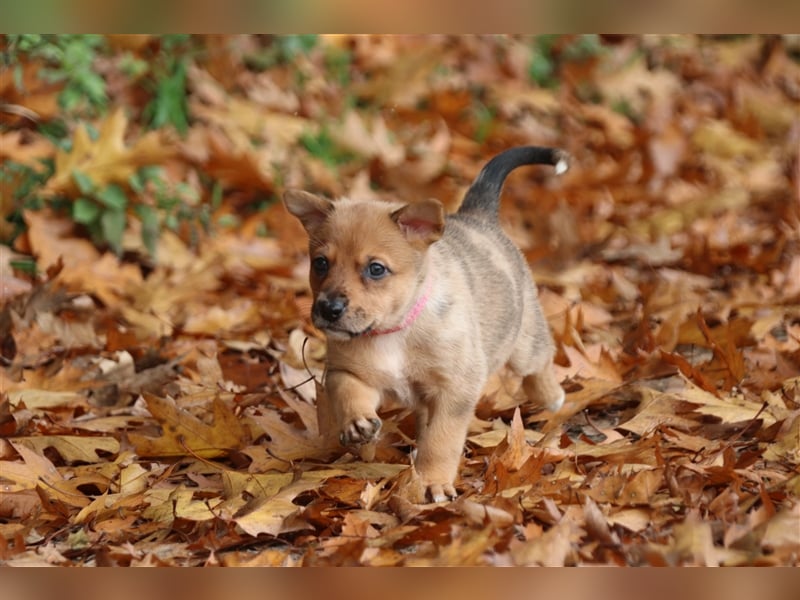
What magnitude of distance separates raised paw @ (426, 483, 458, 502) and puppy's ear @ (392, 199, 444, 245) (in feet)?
3.00

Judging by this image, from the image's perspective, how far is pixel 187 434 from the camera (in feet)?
15.7

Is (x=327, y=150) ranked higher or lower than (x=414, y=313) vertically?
higher

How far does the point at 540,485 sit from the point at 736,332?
7.17ft

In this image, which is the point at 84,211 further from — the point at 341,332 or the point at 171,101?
the point at 341,332

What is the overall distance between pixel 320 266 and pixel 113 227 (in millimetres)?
3491

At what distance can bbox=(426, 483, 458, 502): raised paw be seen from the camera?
412 cm

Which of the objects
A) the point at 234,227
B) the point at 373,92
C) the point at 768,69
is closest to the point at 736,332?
the point at 234,227

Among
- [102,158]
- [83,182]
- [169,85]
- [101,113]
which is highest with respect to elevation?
[169,85]

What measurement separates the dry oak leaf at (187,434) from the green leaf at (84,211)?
2862 millimetres

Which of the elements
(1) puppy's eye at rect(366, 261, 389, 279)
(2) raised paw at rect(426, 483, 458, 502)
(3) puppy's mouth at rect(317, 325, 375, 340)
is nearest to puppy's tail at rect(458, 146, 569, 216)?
(1) puppy's eye at rect(366, 261, 389, 279)

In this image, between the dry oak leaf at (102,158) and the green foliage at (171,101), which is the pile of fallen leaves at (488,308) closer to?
the dry oak leaf at (102,158)

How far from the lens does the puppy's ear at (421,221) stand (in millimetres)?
4293

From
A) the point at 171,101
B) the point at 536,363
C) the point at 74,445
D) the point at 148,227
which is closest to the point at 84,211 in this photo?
the point at 148,227
